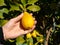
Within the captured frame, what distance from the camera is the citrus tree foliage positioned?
1079 mm

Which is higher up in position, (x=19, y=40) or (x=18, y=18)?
(x=18, y=18)

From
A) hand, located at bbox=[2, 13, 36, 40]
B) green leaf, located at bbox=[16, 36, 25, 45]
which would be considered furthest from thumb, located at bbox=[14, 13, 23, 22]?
green leaf, located at bbox=[16, 36, 25, 45]

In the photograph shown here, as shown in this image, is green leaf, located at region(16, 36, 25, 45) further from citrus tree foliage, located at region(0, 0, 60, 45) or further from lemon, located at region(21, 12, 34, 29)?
lemon, located at region(21, 12, 34, 29)

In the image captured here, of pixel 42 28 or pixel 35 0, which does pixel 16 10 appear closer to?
pixel 35 0

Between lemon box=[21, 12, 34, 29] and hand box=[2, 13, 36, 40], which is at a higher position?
lemon box=[21, 12, 34, 29]

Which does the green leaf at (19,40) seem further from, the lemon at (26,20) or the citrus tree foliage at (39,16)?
the lemon at (26,20)

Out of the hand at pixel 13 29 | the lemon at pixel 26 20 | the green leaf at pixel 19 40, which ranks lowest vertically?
the green leaf at pixel 19 40

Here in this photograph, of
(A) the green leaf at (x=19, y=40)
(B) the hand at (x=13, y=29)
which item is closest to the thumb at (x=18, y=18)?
(B) the hand at (x=13, y=29)

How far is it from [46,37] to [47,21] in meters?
0.10

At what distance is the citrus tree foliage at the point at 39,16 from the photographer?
1079 millimetres

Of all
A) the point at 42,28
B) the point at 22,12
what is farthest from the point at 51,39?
the point at 22,12

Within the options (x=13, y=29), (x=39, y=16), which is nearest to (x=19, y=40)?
(x=13, y=29)

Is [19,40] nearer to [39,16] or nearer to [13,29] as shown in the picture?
[13,29]

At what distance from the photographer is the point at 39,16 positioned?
1.23 metres
